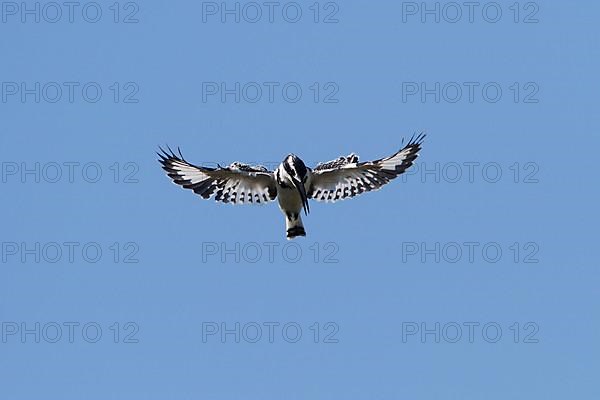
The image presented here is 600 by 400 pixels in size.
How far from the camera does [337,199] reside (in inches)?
1437

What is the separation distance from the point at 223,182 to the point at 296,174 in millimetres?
2141

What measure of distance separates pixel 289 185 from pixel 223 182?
173cm

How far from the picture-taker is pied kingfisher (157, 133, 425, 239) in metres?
36.0

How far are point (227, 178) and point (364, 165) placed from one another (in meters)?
2.69

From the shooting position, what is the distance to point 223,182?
120 ft

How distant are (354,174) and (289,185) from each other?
4.94 ft

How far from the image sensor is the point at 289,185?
117 ft

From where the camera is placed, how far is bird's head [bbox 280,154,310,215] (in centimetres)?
3512

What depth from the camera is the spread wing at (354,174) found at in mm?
36125

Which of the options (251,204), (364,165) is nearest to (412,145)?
(364,165)

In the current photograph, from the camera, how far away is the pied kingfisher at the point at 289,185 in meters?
36.0

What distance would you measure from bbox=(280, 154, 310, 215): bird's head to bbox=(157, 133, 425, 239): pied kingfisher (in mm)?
188

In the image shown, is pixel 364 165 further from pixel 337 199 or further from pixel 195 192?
pixel 195 192

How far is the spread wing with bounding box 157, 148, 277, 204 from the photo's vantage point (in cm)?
3631
